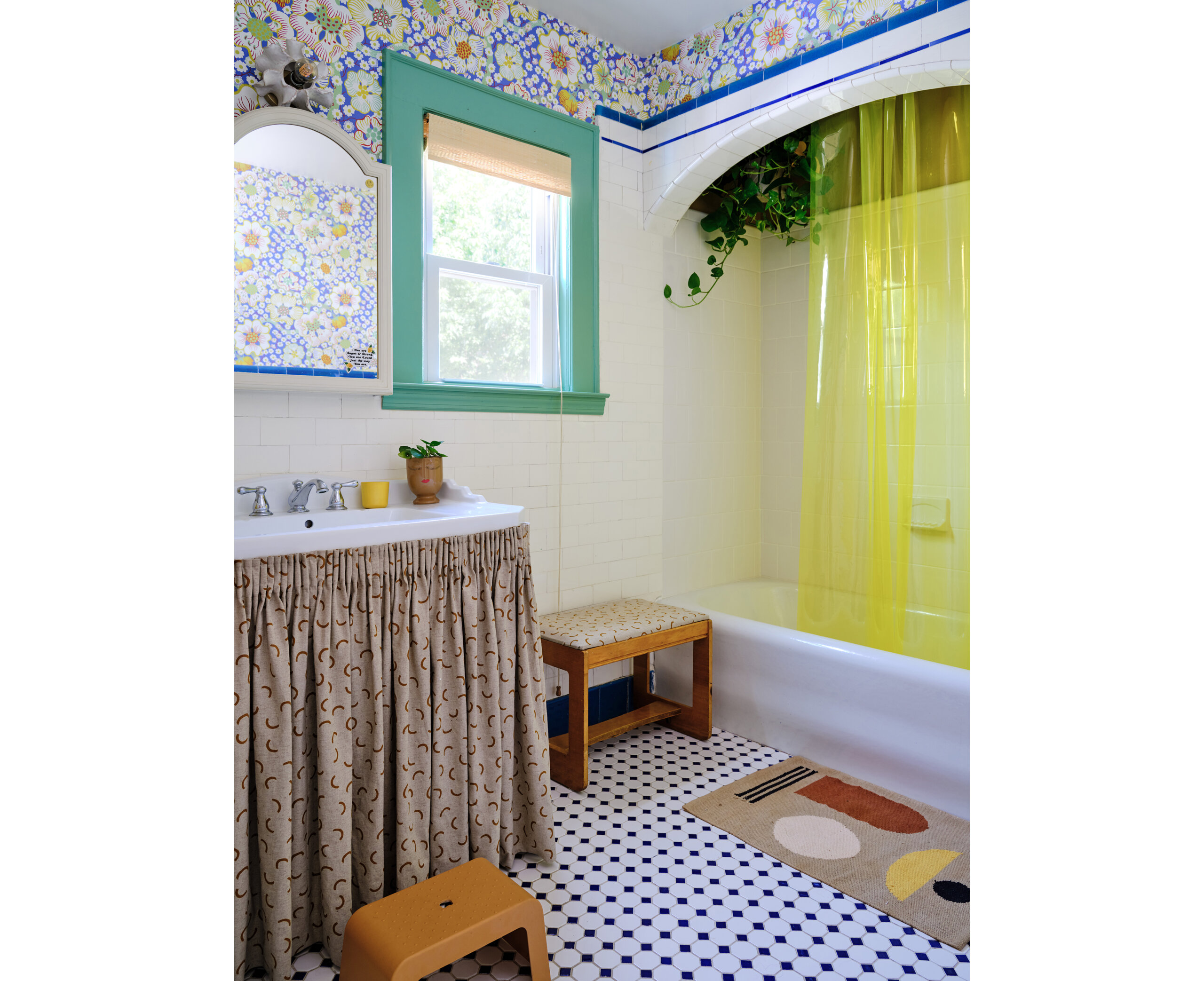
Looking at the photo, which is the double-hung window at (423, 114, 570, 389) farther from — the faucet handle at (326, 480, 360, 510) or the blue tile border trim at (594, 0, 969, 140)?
the faucet handle at (326, 480, 360, 510)

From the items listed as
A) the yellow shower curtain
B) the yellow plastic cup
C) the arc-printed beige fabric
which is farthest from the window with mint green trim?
the yellow shower curtain

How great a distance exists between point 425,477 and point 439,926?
4.11ft

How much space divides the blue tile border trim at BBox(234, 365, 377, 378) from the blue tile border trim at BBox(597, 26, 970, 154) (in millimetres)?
1455

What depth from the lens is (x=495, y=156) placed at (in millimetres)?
2609

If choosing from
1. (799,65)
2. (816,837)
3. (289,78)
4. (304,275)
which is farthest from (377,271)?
(816,837)

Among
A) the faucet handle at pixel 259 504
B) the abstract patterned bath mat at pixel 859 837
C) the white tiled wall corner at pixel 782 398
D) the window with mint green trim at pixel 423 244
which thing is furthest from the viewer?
the white tiled wall corner at pixel 782 398

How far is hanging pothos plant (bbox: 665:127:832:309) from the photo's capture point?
3.12 metres

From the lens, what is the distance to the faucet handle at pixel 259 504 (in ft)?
6.58

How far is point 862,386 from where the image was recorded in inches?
105

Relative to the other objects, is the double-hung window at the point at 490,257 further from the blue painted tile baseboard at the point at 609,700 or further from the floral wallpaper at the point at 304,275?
the blue painted tile baseboard at the point at 609,700

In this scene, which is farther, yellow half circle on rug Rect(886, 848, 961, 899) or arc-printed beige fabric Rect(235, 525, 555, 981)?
yellow half circle on rug Rect(886, 848, 961, 899)

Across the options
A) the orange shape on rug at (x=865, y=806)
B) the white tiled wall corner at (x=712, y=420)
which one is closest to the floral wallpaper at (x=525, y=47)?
the white tiled wall corner at (x=712, y=420)

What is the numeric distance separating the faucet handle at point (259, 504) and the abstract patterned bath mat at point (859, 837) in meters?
1.52
